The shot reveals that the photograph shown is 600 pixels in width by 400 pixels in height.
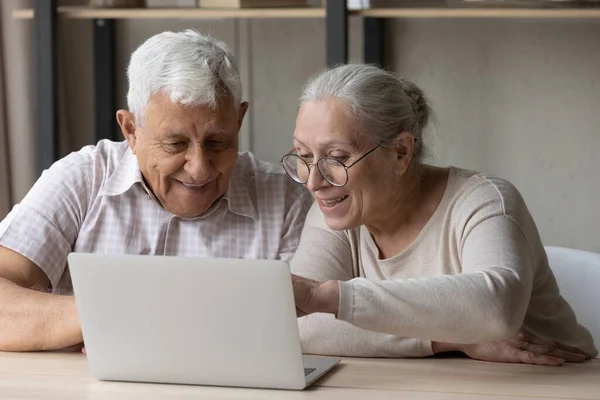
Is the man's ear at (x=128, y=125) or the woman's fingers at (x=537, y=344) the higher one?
the man's ear at (x=128, y=125)

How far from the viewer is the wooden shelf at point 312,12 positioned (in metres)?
2.63

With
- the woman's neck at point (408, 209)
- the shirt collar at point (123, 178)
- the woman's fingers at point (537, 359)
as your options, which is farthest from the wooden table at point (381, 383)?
the shirt collar at point (123, 178)

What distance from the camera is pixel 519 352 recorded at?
1.67 meters

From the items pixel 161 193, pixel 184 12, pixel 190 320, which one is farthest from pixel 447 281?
pixel 184 12

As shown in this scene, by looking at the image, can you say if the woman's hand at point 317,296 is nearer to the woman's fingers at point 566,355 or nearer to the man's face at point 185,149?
the woman's fingers at point 566,355

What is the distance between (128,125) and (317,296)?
0.77m

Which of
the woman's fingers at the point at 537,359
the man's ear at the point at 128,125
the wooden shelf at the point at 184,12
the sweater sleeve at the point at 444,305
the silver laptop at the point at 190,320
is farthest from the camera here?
the wooden shelf at the point at 184,12

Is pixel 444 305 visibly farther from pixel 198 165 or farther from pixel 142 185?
pixel 142 185

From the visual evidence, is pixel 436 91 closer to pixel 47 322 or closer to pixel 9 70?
pixel 9 70

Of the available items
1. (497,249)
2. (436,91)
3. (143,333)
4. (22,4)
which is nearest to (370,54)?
(436,91)

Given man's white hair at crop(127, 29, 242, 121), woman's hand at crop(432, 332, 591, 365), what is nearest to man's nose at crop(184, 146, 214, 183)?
man's white hair at crop(127, 29, 242, 121)

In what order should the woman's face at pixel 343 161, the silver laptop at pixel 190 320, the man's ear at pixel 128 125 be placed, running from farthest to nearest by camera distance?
1. the man's ear at pixel 128 125
2. the woman's face at pixel 343 161
3. the silver laptop at pixel 190 320

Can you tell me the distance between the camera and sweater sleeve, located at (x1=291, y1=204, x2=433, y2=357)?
172 centimetres

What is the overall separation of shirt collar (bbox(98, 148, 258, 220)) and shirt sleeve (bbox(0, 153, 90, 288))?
2.3 inches
